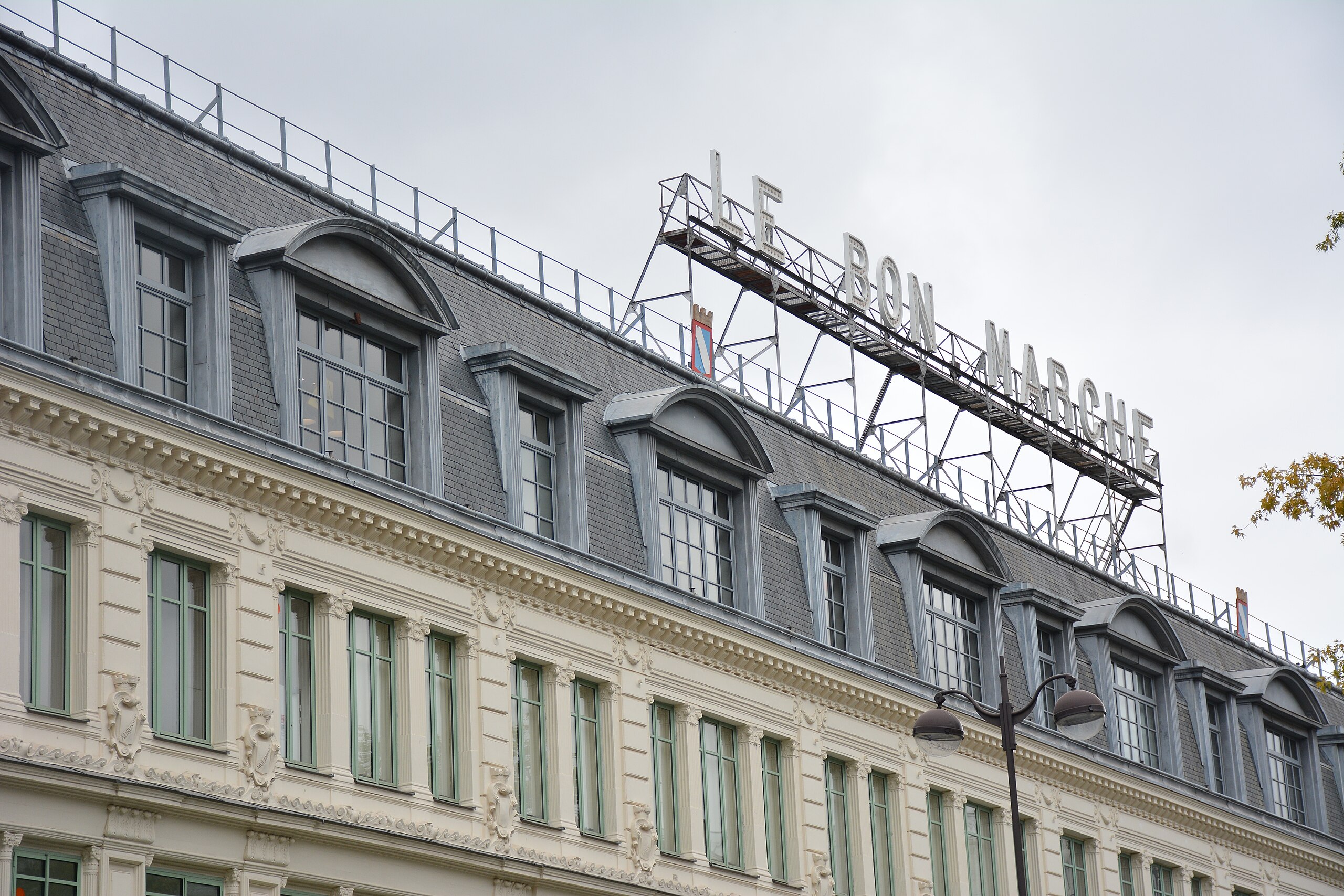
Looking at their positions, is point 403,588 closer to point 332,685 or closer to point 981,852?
point 332,685

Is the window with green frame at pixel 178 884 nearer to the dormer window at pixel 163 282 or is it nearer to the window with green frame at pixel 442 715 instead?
the window with green frame at pixel 442 715

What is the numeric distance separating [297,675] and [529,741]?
4836mm

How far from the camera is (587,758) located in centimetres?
3155

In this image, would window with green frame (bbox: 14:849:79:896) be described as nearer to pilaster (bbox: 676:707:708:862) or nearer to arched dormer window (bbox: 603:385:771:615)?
pilaster (bbox: 676:707:708:862)

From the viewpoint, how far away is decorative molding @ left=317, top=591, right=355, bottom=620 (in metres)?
27.3

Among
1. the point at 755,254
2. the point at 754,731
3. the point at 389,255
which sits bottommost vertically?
the point at 754,731

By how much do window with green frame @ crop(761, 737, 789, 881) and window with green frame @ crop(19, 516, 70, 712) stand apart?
14583mm

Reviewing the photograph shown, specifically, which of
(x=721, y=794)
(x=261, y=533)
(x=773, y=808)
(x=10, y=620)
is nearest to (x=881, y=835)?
(x=773, y=808)

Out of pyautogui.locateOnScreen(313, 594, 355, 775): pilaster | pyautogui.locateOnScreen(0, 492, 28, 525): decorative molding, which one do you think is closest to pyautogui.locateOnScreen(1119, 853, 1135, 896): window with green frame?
pyautogui.locateOnScreen(313, 594, 355, 775): pilaster

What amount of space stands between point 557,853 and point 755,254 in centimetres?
1791

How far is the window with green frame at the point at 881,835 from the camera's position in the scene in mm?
37656

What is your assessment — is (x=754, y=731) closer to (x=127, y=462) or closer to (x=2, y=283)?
(x=127, y=462)

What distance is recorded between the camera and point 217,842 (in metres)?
24.6

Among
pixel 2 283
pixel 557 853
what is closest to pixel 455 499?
pixel 557 853
